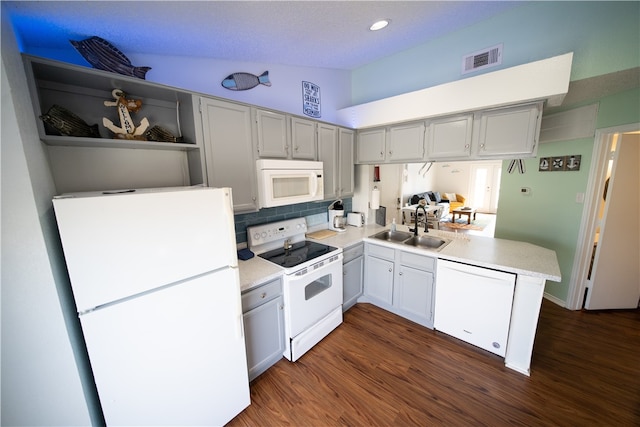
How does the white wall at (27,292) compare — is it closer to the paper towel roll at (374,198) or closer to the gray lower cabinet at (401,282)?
the gray lower cabinet at (401,282)

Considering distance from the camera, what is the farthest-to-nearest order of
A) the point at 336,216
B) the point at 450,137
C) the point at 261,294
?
1. the point at 336,216
2. the point at 450,137
3. the point at 261,294

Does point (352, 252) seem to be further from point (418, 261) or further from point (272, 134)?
point (272, 134)

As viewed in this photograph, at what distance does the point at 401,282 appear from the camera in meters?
2.53

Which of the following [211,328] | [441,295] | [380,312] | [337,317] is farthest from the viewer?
[380,312]

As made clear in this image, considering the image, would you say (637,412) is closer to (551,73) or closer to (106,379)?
(551,73)

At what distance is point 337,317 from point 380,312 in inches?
23.8

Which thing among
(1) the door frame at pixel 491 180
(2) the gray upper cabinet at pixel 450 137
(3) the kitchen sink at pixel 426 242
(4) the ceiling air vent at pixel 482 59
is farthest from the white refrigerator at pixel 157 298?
(1) the door frame at pixel 491 180

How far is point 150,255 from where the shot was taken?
1.12 metres

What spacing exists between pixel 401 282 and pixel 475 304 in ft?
2.24

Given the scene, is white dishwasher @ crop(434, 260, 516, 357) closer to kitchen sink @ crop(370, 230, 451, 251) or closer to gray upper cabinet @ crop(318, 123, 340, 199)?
kitchen sink @ crop(370, 230, 451, 251)

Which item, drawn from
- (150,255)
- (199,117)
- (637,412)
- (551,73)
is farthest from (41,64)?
(637,412)

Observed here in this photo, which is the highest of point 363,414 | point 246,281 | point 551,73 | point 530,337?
point 551,73

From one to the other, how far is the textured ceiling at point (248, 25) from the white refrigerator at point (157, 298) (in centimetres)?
91

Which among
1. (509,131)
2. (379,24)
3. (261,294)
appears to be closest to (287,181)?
(261,294)
